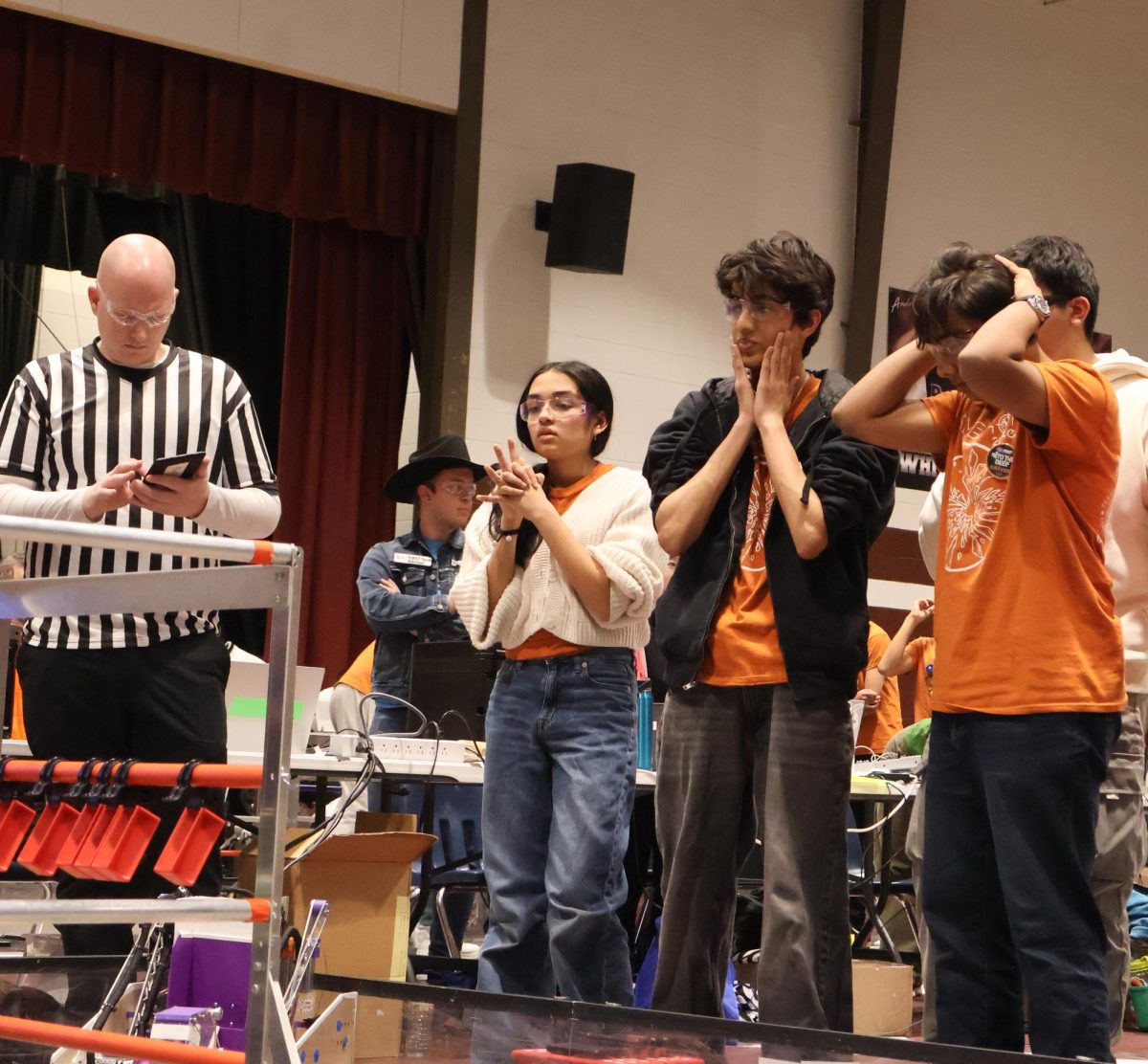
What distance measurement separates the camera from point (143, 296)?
2.57 metres

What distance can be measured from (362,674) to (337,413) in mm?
1813

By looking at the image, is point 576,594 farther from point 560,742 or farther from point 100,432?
→ point 100,432

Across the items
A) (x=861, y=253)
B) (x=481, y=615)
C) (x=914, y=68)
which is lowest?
(x=481, y=615)

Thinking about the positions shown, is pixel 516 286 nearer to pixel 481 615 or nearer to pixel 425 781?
pixel 425 781

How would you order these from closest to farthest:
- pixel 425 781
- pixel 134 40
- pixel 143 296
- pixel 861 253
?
pixel 143 296, pixel 425 781, pixel 134 40, pixel 861 253

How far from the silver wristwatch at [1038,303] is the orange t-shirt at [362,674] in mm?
3761

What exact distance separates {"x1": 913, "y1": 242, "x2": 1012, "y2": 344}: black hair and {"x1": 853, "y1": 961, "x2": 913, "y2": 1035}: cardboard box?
6.84ft

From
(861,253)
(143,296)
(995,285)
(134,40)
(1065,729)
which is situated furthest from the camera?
(861,253)

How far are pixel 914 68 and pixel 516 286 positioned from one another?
9.44ft

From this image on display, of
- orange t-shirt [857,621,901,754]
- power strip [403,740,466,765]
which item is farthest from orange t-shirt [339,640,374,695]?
orange t-shirt [857,621,901,754]

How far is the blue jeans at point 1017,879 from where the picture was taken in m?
2.07

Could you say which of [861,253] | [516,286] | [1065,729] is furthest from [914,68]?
[1065,729]

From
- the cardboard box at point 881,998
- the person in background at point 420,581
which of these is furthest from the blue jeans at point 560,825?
the person in background at point 420,581

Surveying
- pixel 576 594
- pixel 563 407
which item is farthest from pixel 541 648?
pixel 563 407
